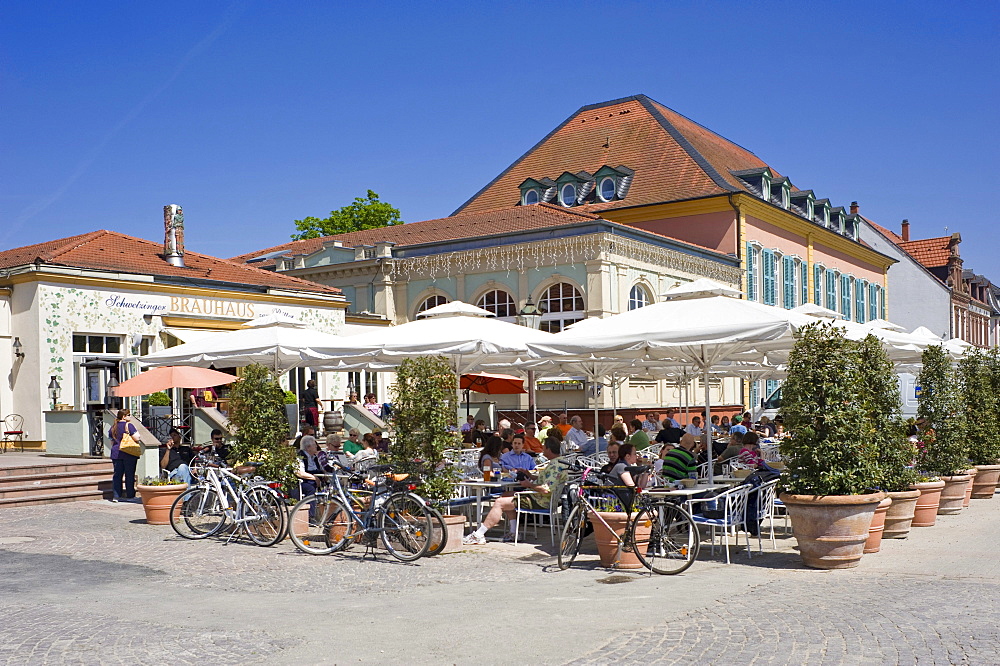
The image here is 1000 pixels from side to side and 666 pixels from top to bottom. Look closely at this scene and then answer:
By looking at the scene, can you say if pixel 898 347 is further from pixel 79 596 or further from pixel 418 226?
pixel 418 226

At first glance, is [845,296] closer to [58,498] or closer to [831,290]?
[831,290]

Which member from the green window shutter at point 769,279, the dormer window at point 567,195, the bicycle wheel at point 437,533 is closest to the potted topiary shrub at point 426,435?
the bicycle wheel at point 437,533

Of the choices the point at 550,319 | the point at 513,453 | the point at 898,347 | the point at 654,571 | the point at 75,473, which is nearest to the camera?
the point at 654,571

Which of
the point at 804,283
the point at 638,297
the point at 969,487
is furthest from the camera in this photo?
the point at 804,283

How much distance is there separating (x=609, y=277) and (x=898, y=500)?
19539 millimetres

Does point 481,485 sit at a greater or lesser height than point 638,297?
lesser

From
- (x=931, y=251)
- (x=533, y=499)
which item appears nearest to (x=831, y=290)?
(x=931, y=251)

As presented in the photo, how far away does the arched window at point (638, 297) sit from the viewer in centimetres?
3139

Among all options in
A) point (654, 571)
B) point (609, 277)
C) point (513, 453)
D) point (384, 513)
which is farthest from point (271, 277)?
point (654, 571)

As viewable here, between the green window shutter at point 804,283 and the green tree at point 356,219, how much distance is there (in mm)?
18634

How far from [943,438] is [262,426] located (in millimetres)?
8452

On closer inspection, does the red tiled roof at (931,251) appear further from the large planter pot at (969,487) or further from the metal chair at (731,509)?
the metal chair at (731,509)

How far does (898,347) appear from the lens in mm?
14727

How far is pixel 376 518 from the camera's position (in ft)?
34.4
